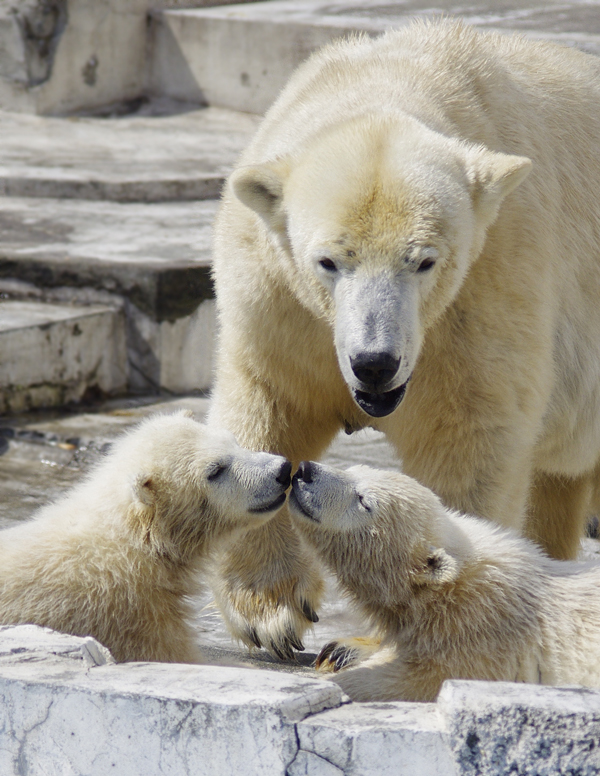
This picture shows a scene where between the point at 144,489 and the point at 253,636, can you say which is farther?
the point at 253,636

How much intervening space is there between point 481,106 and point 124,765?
228 cm

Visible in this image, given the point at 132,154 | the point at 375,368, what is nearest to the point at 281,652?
the point at 375,368

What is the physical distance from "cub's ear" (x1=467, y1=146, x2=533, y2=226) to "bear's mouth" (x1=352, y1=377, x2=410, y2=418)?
58cm

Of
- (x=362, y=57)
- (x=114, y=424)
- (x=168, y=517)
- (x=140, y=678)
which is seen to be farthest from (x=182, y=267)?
(x=140, y=678)

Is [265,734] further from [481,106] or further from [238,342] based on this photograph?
[481,106]

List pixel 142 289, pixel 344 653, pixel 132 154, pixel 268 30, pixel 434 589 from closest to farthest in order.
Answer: pixel 434 589 < pixel 344 653 < pixel 142 289 < pixel 132 154 < pixel 268 30

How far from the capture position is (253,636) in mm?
3459

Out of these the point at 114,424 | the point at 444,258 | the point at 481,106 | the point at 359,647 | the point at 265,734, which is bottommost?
the point at 114,424

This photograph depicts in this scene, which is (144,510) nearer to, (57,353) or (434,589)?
(434,589)

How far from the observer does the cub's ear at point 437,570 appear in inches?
111

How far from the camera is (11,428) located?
17.6 feet

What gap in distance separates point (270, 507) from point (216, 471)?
18cm

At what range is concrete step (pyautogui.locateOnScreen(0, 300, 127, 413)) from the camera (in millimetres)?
5617

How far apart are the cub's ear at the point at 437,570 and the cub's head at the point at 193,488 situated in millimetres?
435
